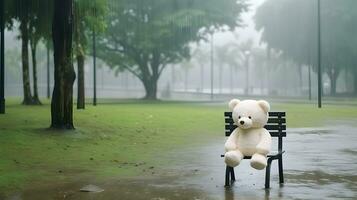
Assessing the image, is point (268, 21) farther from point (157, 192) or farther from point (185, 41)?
point (157, 192)

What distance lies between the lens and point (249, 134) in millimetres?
8812

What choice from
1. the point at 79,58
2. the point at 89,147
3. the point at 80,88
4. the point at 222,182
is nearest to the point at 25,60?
the point at 79,58

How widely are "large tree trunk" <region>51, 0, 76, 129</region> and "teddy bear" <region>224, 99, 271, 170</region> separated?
347 inches

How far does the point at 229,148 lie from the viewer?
28.6ft

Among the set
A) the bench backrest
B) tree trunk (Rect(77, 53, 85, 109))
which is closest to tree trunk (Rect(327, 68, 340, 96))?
tree trunk (Rect(77, 53, 85, 109))

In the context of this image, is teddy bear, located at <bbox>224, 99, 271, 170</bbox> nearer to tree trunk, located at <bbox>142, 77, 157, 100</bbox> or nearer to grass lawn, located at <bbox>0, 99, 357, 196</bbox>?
grass lawn, located at <bbox>0, 99, 357, 196</bbox>

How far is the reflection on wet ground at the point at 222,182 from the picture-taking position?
8039 mm

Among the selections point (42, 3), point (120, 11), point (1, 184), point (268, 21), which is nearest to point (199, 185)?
point (1, 184)


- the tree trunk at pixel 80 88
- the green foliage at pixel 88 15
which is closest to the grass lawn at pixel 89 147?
the green foliage at pixel 88 15

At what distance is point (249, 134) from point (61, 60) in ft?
30.1

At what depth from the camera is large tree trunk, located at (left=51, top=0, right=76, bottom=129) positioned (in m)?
16.7

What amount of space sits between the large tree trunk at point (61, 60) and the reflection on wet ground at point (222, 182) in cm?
490

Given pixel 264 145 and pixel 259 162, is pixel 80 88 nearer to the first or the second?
pixel 264 145

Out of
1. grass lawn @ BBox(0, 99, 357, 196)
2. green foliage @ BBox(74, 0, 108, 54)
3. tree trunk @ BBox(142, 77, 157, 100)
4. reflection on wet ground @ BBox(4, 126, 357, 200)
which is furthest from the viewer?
tree trunk @ BBox(142, 77, 157, 100)
